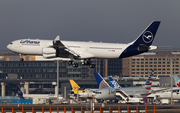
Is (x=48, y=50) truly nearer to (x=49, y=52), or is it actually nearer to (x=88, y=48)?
(x=49, y=52)

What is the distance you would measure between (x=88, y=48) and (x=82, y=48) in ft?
5.11

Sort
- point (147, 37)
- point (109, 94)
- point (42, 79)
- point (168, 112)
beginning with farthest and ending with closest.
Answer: point (42, 79) → point (109, 94) → point (147, 37) → point (168, 112)

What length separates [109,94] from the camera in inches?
3661

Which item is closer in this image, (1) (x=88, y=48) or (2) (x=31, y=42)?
(1) (x=88, y=48)

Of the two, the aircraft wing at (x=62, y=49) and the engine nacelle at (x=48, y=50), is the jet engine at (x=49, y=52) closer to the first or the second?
the engine nacelle at (x=48, y=50)

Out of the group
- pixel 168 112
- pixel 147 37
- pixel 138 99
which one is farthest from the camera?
pixel 138 99

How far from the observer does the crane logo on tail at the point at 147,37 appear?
2968 inches

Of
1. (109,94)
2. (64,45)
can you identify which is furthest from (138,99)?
(64,45)

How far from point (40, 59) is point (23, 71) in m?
11.0

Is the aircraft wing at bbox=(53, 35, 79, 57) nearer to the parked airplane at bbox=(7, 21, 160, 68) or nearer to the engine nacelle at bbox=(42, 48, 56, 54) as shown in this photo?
the parked airplane at bbox=(7, 21, 160, 68)

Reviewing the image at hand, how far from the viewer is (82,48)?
77500 mm

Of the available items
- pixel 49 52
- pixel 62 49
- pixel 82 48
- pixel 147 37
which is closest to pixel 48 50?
pixel 49 52

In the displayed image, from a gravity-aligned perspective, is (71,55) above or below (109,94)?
above

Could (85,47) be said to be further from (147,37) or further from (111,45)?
(147,37)
